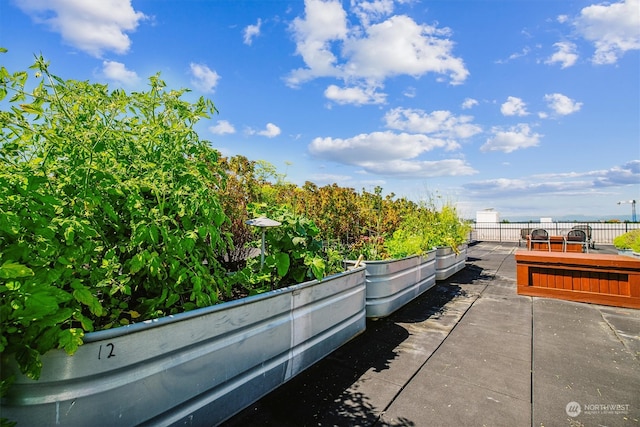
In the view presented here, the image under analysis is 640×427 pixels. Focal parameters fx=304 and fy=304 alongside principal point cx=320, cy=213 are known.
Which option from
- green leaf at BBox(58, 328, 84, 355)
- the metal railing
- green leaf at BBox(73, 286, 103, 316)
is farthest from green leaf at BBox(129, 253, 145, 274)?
the metal railing

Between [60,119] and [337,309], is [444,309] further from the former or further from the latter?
[60,119]

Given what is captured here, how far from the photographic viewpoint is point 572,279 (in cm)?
499

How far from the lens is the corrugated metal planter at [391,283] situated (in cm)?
387

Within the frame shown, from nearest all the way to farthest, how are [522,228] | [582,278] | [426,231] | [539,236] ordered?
[582,278]
[426,231]
[539,236]
[522,228]

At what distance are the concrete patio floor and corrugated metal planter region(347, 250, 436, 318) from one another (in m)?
0.17

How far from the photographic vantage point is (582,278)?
16.2ft

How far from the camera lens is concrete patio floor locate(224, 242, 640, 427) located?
1999 millimetres

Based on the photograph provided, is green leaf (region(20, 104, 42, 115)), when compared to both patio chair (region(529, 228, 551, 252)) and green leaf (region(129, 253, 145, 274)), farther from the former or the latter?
patio chair (region(529, 228, 551, 252))

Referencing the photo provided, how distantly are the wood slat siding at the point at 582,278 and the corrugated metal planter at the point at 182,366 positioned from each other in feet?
14.7

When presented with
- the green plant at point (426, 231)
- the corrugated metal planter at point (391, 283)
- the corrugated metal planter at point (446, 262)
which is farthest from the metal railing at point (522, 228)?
the corrugated metal planter at point (391, 283)

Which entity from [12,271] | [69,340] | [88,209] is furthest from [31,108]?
[69,340]

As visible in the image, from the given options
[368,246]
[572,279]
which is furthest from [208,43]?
[572,279]

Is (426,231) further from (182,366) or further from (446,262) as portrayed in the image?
(182,366)

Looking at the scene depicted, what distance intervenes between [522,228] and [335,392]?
22.4 meters
